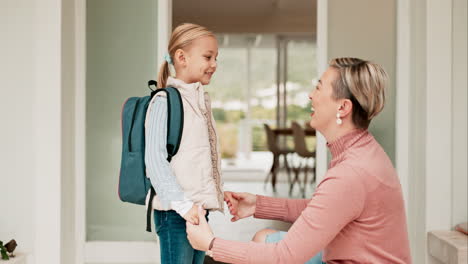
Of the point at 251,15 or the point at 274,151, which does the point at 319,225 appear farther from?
the point at 251,15

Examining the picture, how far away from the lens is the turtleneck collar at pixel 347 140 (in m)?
1.65

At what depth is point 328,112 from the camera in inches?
65.9

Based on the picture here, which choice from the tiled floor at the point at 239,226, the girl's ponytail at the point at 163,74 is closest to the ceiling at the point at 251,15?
the tiled floor at the point at 239,226

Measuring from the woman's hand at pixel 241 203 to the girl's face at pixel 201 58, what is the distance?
436 millimetres

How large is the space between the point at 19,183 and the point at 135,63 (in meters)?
0.91

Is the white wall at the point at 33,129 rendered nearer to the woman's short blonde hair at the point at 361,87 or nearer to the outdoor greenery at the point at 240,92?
the woman's short blonde hair at the point at 361,87

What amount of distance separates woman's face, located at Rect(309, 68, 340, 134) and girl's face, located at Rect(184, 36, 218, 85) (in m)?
0.40

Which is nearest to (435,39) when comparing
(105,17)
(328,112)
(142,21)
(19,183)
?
(328,112)

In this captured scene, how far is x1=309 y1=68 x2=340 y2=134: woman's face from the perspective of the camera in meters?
1.66

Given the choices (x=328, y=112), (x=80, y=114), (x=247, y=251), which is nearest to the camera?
(x=247, y=251)

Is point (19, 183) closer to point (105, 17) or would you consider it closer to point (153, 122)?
point (105, 17)

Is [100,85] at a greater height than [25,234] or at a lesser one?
greater

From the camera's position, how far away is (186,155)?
179cm

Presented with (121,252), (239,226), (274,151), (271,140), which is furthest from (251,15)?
(121,252)
